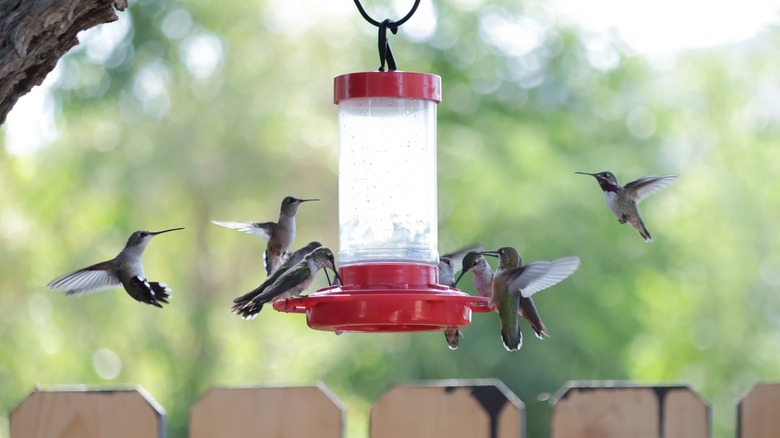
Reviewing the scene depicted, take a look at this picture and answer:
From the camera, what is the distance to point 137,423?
3.27 metres

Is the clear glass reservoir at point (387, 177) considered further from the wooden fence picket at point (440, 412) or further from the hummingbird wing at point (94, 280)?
the hummingbird wing at point (94, 280)

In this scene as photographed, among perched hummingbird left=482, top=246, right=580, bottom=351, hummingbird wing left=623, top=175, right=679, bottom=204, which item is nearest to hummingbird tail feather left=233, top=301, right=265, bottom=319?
perched hummingbird left=482, top=246, right=580, bottom=351

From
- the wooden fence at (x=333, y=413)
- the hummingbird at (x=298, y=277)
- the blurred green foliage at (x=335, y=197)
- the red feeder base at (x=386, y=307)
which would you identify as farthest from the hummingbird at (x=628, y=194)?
the blurred green foliage at (x=335, y=197)

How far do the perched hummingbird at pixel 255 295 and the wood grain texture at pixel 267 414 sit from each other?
25 cm

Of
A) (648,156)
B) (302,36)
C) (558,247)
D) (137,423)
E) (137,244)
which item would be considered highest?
(302,36)

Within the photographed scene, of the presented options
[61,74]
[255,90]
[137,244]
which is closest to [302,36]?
[255,90]

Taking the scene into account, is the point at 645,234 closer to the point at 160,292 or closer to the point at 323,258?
the point at 323,258

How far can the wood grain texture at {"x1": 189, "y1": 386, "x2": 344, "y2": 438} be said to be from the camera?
10.9 feet

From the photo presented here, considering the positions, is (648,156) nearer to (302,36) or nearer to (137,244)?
(302,36)

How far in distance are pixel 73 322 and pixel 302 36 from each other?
5.03m

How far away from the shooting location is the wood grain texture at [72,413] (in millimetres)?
3293

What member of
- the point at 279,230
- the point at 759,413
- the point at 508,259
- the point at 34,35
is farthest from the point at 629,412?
the point at 34,35

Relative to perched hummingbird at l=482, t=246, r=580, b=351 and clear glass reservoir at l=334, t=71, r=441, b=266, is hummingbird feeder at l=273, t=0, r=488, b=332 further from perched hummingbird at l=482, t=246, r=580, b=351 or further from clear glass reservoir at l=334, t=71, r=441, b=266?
perched hummingbird at l=482, t=246, r=580, b=351

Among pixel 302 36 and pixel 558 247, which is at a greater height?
pixel 302 36
